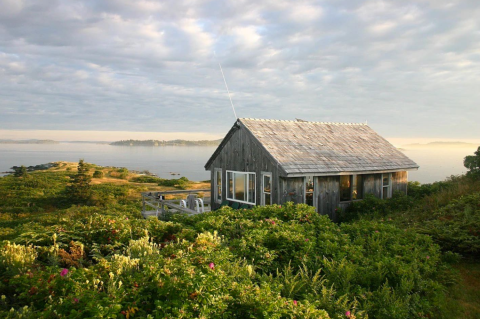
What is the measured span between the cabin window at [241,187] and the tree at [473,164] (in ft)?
47.0

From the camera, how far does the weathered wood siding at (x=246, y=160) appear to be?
14.6 meters

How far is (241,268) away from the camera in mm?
5602

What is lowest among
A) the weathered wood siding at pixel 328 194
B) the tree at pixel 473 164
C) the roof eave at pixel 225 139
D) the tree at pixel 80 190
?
the tree at pixel 80 190

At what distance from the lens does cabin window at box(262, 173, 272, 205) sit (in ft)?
48.5

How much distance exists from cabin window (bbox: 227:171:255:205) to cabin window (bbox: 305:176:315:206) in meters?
2.47

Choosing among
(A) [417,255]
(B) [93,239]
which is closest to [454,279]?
(A) [417,255]

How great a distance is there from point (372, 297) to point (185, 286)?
3945mm

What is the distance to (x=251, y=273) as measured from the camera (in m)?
5.70

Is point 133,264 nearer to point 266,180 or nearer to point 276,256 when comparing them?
point 276,256

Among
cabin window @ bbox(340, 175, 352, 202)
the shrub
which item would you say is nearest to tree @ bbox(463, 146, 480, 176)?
cabin window @ bbox(340, 175, 352, 202)

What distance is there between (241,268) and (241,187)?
10.9 meters

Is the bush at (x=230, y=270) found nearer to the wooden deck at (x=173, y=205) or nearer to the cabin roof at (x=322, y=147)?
the cabin roof at (x=322, y=147)

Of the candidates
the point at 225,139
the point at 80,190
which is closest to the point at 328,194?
the point at 225,139

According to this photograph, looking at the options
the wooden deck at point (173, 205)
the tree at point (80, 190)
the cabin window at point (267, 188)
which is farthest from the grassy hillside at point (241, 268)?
the tree at point (80, 190)
